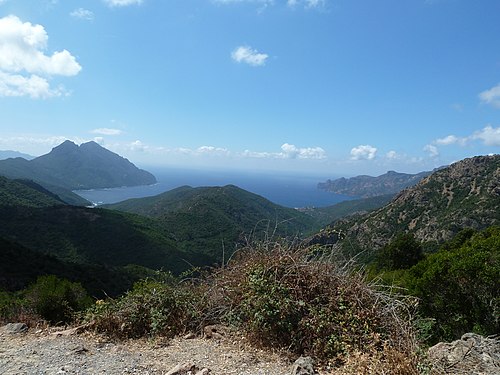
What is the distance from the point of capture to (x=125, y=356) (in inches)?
155

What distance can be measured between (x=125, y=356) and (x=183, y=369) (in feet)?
3.16

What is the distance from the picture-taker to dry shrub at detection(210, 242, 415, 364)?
11.6ft

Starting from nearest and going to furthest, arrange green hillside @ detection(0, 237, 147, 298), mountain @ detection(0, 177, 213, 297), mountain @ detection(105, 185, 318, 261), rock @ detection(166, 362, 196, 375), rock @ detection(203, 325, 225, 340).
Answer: rock @ detection(166, 362, 196, 375)
rock @ detection(203, 325, 225, 340)
green hillside @ detection(0, 237, 147, 298)
mountain @ detection(0, 177, 213, 297)
mountain @ detection(105, 185, 318, 261)

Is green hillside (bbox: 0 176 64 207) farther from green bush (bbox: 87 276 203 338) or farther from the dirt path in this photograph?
the dirt path

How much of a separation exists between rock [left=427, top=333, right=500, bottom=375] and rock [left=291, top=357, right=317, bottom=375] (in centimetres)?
108

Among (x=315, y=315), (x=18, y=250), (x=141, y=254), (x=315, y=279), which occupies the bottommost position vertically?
(x=141, y=254)

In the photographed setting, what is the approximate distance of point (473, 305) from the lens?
21.2 ft

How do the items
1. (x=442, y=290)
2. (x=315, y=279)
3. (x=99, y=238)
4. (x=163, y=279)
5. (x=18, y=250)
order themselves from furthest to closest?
(x=99, y=238) → (x=18, y=250) → (x=442, y=290) → (x=163, y=279) → (x=315, y=279)

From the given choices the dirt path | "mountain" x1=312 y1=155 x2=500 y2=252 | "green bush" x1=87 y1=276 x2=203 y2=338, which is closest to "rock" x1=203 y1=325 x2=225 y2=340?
the dirt path

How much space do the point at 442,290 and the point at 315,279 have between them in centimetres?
407

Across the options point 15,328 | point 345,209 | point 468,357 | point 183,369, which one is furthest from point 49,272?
point 345,209

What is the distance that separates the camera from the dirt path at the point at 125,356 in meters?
3.52

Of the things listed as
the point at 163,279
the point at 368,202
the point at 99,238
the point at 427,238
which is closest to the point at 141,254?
the point at 99,238

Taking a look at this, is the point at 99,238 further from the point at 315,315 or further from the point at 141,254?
the point at 315,315
